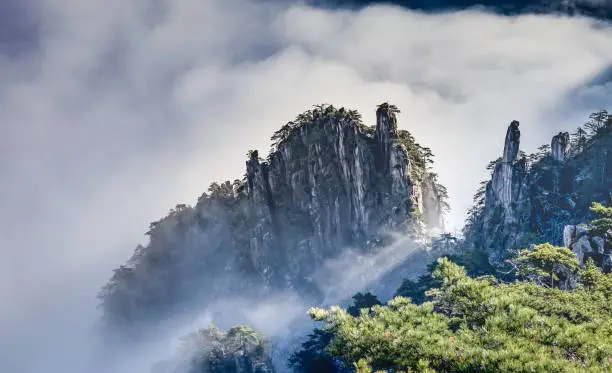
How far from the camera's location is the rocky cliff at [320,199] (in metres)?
77.5

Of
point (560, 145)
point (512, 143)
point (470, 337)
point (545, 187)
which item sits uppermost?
point (512, 143)

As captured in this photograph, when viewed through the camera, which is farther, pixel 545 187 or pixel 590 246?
pixel 545 187

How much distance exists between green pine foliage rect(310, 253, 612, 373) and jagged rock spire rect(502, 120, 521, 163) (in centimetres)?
4503

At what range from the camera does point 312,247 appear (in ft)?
271

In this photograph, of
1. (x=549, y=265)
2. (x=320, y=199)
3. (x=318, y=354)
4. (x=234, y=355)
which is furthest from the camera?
(x=320, y=199)

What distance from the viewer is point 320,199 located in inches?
3226

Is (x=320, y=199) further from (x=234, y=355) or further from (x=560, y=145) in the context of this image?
(x=560, y=145)

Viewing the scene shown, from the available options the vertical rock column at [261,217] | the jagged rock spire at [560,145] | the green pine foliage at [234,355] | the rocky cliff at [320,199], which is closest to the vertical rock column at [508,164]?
the jagged rock spire at [560,145]

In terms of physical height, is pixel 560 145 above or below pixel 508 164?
above

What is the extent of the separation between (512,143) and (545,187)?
315 inches

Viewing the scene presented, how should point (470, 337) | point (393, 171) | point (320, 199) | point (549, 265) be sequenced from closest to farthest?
point (470, 337) → point (549, 265) → point (393, 171) → point (320, 199)

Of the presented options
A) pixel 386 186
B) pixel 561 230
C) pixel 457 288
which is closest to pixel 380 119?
pixel 386 186

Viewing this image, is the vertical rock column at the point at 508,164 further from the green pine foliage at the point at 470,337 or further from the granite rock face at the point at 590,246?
the green pine foliage at the point at 470,337

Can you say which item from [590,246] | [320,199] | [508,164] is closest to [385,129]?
[320,199]
